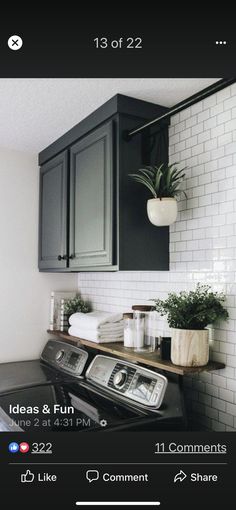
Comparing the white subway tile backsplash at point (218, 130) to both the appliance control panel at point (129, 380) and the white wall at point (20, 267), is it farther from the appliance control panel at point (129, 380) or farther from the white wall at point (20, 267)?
the white wall at point (20, 267)

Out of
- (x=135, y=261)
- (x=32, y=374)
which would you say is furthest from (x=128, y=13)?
(x=32, y=374)

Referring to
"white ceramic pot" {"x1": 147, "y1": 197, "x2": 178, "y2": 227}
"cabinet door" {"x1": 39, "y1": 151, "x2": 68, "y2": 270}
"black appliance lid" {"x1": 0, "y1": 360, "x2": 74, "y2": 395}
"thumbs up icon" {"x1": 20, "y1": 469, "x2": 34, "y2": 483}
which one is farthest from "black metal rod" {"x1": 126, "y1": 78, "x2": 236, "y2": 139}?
"black appliance lid" {"x1": 0, "y1": 360, "x2": 74, "y2": 395}

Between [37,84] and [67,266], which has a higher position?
[37,84]

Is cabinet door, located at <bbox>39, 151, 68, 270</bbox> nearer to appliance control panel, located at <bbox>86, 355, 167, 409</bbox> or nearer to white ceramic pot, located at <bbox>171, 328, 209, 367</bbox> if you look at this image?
appliance control panel, located at <bbox>86, 355, 167, 409</bbox>

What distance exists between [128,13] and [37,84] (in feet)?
2.44

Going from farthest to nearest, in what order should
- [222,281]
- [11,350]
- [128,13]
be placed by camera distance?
1. [11,350]
2. [222,281]
3. [128,13]

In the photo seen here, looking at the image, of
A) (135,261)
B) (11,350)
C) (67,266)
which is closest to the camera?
(135,261)

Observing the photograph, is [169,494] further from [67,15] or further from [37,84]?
[37,84]

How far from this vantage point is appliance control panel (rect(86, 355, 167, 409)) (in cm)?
104

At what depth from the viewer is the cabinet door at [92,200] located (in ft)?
4.18

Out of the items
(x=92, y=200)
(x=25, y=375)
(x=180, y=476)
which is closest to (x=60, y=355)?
(x=25, y=375)

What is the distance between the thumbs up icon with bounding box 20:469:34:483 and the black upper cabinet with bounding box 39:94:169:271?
78cm

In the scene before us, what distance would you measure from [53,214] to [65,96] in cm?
60

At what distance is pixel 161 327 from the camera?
4.46 ft
